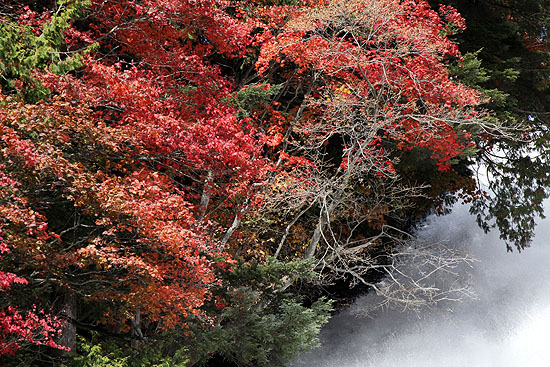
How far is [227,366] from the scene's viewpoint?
1195 centimetres

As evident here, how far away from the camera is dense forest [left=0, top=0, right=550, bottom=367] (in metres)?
6.58

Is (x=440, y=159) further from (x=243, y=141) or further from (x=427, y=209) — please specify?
(x=427, y=209)

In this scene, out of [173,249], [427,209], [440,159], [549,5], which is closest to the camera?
[173,249]

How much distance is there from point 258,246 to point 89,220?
470 centimetres

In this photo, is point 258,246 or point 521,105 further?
point 521,105

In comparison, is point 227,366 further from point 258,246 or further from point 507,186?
point 507,186

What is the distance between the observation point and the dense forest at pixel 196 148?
6.58 metres

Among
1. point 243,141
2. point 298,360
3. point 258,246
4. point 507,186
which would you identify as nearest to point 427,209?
point 507,186

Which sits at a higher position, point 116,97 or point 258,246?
point 116,97

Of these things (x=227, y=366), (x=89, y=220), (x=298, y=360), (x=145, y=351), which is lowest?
(x=298, y=360)

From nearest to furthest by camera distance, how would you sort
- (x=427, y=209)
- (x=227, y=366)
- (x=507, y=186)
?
(x=227, y=366) → (x=507, y=186) → (x=427, y=209)

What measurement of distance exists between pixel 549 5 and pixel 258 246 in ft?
30.6

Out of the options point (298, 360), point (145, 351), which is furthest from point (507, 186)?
point (145, 351)

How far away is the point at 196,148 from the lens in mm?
8211
